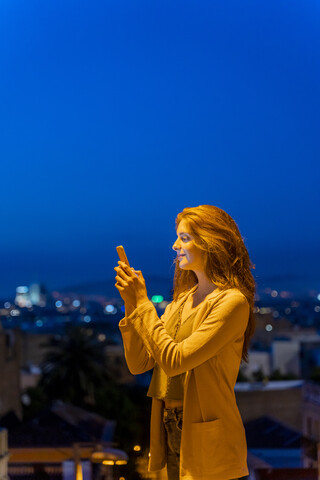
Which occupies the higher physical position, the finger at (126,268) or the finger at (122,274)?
the finger at (126,268)

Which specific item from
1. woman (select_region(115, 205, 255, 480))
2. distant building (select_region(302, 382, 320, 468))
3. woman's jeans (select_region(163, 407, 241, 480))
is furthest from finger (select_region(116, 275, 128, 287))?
distant building (select_region(302, 382, 320, 468))

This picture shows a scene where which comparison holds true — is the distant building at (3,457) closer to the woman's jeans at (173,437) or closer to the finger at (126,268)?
the woman's jeans at (173,437)

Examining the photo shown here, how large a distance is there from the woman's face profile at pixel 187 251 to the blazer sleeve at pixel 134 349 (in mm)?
150

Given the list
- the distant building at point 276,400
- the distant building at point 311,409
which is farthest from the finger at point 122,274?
the distant building at point 276,400

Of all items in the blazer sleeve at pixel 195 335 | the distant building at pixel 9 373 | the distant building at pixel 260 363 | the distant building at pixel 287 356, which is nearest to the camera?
the blazer sleeve at pixel 195 335

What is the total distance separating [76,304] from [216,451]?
682 inches

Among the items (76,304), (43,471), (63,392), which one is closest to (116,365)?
(63,392)

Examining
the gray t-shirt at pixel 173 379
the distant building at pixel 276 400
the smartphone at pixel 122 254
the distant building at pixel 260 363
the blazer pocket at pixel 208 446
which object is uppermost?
the smartphone at pixel 122 254

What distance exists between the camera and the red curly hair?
1.47 meters

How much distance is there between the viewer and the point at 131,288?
145 cm

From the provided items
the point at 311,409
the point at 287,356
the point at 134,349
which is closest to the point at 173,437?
the point at 134,349

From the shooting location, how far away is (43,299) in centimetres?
2131

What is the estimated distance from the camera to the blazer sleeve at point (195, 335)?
1.37 metres

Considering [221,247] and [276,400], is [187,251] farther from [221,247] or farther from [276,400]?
[276,400]
